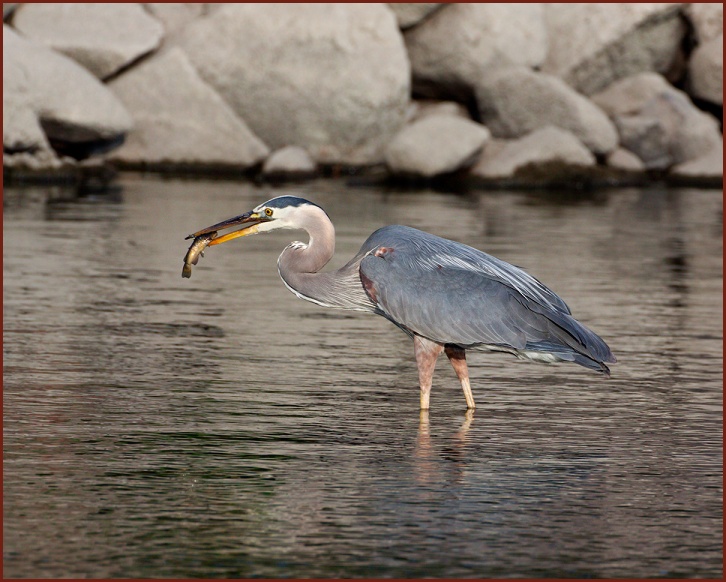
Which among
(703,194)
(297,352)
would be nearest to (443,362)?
(297,352)

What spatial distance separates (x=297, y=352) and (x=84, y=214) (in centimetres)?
1167

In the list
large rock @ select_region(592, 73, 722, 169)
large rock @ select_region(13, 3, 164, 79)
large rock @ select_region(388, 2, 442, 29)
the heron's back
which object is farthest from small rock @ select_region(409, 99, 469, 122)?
the heron's back

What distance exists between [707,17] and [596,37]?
3.24 metres

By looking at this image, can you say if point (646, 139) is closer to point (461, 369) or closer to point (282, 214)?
point (282, 214)

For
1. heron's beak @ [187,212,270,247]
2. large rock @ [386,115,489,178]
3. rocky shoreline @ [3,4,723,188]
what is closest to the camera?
heron's beak @ [187,212,270,247]

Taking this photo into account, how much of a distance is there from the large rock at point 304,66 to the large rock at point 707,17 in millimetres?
8992

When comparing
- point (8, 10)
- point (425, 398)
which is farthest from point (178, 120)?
point (425, 398)

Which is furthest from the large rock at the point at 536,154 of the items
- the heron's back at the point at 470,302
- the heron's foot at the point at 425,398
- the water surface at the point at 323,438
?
the heron's foot at the point at 425,398

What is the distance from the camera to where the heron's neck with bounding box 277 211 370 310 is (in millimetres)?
9680

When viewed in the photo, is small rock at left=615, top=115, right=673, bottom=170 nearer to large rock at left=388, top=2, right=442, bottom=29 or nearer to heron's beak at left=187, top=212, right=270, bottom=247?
large rock at left=388, top=2, right=442, bottom=29

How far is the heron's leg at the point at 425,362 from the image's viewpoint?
9.41 m

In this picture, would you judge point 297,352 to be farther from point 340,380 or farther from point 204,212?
point 204,212

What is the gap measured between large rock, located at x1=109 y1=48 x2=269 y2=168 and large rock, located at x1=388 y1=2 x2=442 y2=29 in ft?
18.2

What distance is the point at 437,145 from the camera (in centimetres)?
3206
